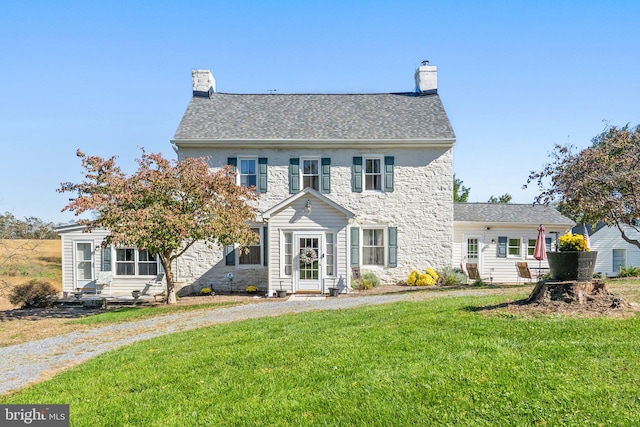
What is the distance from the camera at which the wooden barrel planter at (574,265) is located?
25.1ft

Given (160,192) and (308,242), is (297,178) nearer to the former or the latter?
(308,242)

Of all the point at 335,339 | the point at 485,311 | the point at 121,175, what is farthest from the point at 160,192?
the point at 485,311

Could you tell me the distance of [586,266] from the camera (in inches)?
303

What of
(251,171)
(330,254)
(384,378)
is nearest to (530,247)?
(330,254)

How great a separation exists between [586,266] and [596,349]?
8.92ft

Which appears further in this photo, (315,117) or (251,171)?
(315,117)

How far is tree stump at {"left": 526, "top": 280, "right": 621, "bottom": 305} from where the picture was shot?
7487 millimetres

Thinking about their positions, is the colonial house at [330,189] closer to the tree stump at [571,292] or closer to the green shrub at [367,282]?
the green shrub at [367,282]

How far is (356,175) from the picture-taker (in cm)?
1823

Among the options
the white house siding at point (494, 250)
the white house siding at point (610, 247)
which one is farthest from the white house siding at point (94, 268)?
the white house siding at point (610, 247)

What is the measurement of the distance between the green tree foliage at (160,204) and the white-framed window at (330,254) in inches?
124

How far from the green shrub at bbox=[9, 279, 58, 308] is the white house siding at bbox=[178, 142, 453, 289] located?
4.88m

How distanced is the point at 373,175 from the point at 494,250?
7.27 meters

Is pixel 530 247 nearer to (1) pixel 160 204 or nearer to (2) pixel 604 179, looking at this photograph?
(2) pixel 604 179
